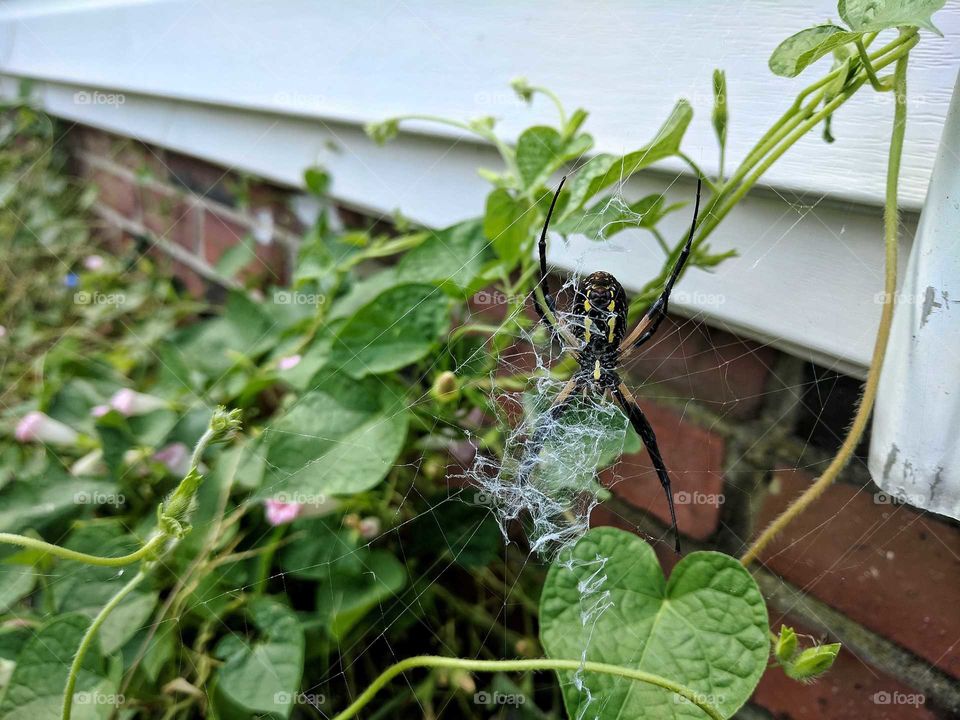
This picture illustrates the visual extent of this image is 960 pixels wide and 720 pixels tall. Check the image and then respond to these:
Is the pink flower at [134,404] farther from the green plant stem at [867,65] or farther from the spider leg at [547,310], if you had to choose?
the green plant stem at [867,65]

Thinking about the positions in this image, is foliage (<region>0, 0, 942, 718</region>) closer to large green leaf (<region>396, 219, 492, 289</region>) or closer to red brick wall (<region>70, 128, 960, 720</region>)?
large green leaf (<region>396, 219, 492, 289</region>)

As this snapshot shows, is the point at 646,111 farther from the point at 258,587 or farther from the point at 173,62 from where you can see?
the point at 173,62

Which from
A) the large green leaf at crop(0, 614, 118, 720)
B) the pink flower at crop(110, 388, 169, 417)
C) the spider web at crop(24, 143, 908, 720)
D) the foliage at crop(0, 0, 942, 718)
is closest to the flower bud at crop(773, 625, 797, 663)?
the foliage at crop(0, 0, 942, 718)

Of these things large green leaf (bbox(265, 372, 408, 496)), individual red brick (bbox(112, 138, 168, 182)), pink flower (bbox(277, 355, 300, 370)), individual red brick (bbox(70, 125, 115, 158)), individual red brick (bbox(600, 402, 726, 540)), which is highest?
large green leaf (bbox(265, 372, 408, 496))

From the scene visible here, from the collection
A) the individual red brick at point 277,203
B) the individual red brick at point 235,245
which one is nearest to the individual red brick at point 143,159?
the individual red brick at point 235,245

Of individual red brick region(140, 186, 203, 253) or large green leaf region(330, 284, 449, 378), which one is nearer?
large green leaf region(330, 284, 449, 378)
